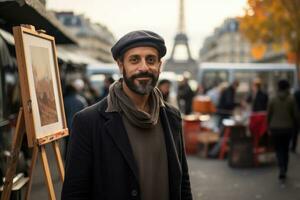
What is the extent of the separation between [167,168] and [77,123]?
1.79 ft

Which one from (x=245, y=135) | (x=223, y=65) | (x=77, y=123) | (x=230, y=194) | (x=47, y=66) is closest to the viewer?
(x=77, y=123)

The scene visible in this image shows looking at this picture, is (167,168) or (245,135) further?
(245,135)

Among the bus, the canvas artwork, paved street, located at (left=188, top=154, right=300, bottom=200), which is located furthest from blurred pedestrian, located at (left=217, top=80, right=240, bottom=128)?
the bus

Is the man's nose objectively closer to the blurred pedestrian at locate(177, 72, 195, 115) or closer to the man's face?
the man's face

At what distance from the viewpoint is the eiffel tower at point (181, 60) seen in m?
60.7

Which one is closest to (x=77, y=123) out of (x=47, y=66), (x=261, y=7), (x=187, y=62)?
(x=47, y=66)

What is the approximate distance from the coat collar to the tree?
2283cm

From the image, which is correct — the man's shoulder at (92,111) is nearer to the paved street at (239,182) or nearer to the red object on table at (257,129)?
the paved street at (239,182)

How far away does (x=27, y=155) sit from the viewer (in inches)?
393

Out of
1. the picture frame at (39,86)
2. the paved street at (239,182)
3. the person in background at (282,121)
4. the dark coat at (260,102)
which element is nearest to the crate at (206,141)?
the paved street at (239,182)

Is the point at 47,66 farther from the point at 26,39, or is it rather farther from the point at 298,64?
the point at 298,64

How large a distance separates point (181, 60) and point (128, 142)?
61.1m

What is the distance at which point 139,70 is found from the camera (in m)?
3.11

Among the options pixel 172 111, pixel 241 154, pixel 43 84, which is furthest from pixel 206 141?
pixel 172 111
